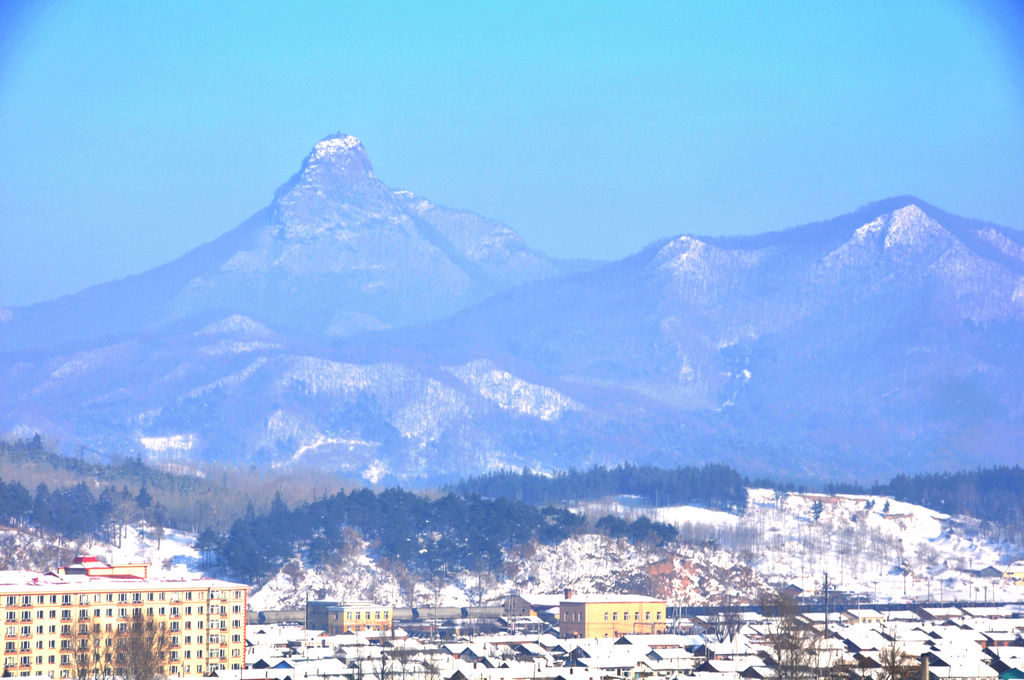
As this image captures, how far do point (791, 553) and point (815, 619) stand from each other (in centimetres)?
6282

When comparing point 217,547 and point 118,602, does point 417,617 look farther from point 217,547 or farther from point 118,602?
point 118,602

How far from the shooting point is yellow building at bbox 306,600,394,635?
130 m

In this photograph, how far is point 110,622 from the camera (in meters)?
96.4

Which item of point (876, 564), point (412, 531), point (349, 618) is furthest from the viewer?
point (876, 564)

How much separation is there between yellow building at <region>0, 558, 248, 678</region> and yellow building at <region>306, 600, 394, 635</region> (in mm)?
26945

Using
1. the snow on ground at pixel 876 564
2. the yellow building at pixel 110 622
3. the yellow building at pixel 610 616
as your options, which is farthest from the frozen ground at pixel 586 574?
the yellow building at pixel 110 622

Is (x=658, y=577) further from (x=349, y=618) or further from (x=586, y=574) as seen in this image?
(x=349, y=618)

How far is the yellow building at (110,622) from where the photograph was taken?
92.2 metres

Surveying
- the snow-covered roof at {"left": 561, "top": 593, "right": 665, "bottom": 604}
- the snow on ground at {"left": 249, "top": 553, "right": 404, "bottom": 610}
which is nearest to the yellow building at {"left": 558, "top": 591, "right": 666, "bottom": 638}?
the snow-covered roof at {"left": 561, "top": 593, "right": 665, "bottom": 604}

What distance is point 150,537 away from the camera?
565 feet

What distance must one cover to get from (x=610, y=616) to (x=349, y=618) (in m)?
16.9

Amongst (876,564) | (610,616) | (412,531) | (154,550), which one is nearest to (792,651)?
(610,616)

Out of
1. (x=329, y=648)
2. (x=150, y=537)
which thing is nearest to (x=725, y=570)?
(x=150, y=537)

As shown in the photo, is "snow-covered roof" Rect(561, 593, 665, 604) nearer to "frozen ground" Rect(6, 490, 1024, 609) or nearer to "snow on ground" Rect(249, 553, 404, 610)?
"frozen ground" Rect(6, 490, 1024, 609)
